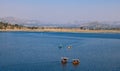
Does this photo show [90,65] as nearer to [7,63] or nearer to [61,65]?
[61,65]

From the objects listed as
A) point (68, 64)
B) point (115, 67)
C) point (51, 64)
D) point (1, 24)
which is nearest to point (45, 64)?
point (51, 64)

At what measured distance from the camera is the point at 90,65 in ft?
122

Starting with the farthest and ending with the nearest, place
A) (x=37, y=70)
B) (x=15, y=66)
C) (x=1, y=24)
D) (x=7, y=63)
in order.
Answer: (x=1, y=24) < (x=7, y=63) < (x=15, y=66) < (x=37, y=70)

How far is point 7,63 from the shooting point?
3788 centimetres

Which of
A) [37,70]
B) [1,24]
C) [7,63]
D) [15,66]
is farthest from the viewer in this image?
[1,24]

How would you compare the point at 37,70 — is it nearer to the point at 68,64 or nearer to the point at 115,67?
the point at 68,64

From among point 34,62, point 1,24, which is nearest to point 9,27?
point 1,24

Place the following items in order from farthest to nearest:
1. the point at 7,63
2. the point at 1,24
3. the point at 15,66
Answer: the point at 1,24, the point at 7,63, the point at 15,66

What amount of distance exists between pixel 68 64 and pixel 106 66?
5.11 metres

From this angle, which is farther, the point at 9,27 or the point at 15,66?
the point at 9,27

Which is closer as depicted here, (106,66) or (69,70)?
(69,70)

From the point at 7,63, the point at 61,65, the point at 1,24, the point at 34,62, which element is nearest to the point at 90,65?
the point at 61,65

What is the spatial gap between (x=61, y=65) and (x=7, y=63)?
23.8 ft

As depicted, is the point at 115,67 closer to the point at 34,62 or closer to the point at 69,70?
the point at 69,70
